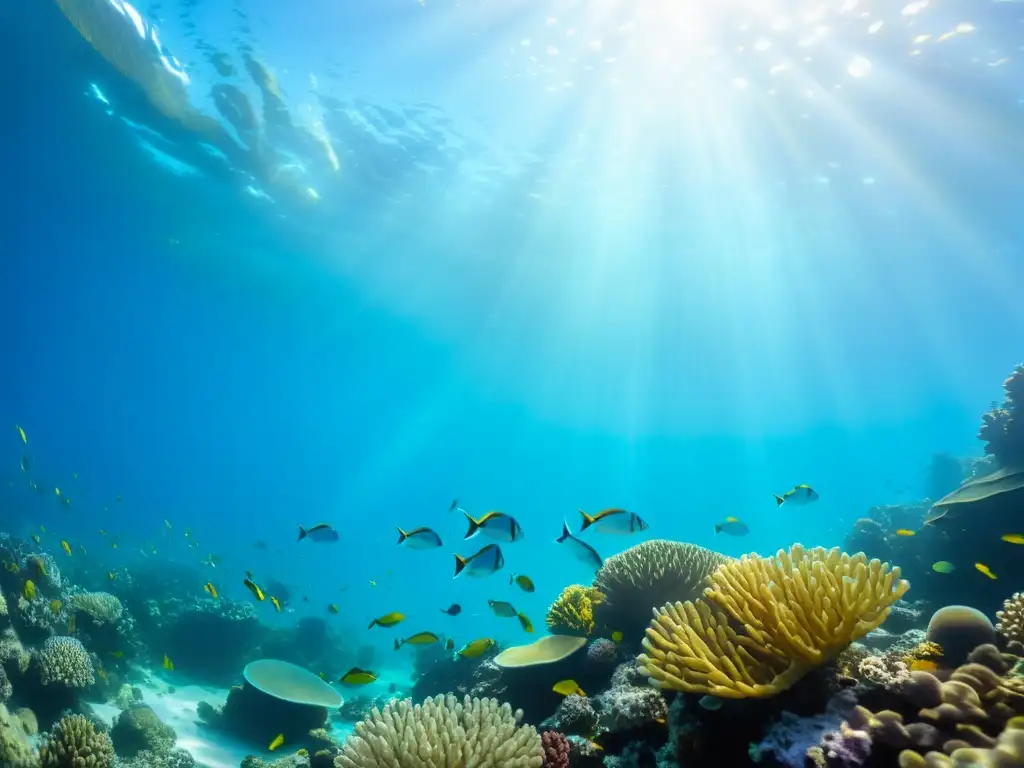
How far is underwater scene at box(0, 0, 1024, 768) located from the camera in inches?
138

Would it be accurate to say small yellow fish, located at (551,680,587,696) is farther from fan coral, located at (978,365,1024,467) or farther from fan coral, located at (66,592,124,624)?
fan coral, located at (66,592,124,624)

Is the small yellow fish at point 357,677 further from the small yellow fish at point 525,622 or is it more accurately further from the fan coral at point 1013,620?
the fan coral at point 1013,620

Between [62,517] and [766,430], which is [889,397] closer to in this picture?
[766,430]

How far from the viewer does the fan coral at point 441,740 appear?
3.39 meters

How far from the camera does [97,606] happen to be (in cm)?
1113

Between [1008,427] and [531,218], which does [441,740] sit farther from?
[531,218]

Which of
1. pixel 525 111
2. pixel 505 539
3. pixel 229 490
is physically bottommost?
pixel 505 539

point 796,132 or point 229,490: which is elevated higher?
point 229,490

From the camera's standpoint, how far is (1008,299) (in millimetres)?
35906

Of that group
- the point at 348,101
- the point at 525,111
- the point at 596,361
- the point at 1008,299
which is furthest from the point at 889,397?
the point at 348,101

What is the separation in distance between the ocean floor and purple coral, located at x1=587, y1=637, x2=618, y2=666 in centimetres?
652

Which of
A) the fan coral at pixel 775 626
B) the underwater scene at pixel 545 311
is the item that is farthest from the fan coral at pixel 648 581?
the fan coral at pixel 775 626

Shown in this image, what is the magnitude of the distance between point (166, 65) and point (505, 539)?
23.6m

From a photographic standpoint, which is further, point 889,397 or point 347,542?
point 347,542
